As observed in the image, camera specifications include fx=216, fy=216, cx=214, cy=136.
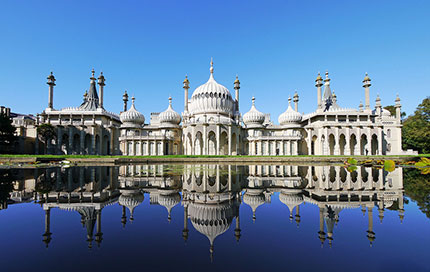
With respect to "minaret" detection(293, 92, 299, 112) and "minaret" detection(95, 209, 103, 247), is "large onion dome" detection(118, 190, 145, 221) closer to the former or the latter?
"minaret" detection(95, 209, 103, 247)

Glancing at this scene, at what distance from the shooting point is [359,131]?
128ft

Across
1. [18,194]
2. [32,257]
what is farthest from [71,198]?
[32,257]

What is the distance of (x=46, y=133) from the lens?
122ft

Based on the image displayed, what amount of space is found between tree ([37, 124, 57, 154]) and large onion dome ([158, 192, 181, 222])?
40.4 meters

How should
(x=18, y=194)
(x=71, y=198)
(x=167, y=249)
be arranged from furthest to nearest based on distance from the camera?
(x=18, y=194) → (x=71, y=198) → (x=167, y=249)

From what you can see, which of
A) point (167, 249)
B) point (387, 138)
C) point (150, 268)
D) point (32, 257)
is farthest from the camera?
point (387, 138)

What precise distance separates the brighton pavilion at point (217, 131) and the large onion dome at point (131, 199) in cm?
2864

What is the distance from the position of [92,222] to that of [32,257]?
1.62 meters

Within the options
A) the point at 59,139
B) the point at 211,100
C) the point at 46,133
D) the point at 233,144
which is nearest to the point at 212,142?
the point at 233,144

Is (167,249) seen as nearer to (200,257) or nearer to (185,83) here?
(200,257)

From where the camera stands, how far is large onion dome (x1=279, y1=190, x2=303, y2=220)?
5914 millimetres

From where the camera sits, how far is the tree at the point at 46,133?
1449 inches

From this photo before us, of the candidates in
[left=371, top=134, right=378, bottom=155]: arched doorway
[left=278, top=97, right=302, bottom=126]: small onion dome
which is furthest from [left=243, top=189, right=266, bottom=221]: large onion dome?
[left=371, top=134, right=378, bottom=155]: arched doorway

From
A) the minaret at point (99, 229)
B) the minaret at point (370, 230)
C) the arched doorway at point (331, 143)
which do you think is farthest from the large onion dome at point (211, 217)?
the arched doorway at point (331, 143)
